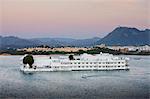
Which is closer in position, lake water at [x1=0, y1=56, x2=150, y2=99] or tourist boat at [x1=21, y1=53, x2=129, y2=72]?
lake water at [x1=0, y1=56, x2=150, y2=99]

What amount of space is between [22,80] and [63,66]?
6.45 ft

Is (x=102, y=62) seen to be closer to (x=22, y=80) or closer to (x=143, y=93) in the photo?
(x=22, y=80)

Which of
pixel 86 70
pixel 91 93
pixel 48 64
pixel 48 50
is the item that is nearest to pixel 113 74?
pixel 86 70

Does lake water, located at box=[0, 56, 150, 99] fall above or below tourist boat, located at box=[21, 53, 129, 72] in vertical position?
below

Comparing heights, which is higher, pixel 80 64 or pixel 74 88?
pixel 80 64

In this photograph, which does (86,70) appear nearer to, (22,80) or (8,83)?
(22,80)

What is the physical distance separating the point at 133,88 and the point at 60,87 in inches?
35.2

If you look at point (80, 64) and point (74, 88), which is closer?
point (74, 88)

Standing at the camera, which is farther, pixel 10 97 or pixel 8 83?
pixel 8 83

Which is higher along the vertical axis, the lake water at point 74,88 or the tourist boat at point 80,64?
the tourist boat at point 80,64

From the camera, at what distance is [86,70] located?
8.45m

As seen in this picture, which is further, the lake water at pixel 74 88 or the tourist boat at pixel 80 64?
the tourist boat at pixel 80 64

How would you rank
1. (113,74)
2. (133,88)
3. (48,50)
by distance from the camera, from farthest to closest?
(48,50), (113,74), (133,88)

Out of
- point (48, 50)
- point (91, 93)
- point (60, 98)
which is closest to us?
point (60, 98)
